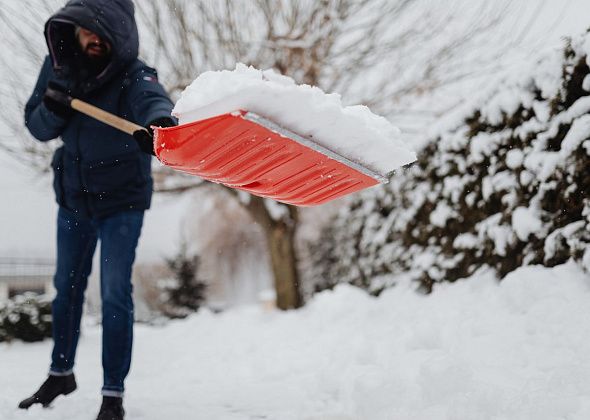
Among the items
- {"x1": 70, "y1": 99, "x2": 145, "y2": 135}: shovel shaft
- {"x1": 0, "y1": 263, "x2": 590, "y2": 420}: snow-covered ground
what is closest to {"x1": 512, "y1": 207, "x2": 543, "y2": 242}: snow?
{"x1": 0, "y1": 263, "x2": 590, "y2": 420}: snow-covered ground

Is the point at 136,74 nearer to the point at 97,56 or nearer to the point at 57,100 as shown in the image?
the point at 97,56

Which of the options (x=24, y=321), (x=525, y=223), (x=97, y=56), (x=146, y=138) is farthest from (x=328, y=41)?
(x=146, y=138)

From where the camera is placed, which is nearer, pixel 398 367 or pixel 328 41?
pixel 398 367

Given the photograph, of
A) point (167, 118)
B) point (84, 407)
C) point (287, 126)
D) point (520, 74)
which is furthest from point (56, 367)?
point (520, 74)

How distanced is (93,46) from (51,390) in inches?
62.8

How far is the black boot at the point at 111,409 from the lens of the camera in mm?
2066

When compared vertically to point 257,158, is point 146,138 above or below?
above

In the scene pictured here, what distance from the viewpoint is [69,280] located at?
2.47m

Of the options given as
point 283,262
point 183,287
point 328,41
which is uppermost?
point 328,41

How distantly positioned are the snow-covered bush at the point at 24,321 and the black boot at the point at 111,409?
407 cm

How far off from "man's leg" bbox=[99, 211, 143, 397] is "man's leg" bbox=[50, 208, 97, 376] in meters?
0.21

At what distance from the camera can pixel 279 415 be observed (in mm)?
2336

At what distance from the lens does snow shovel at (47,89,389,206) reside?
170cm

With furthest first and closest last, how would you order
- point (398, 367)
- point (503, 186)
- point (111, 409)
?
point (503, 186) → point (398, 367) → point (111, 409)
